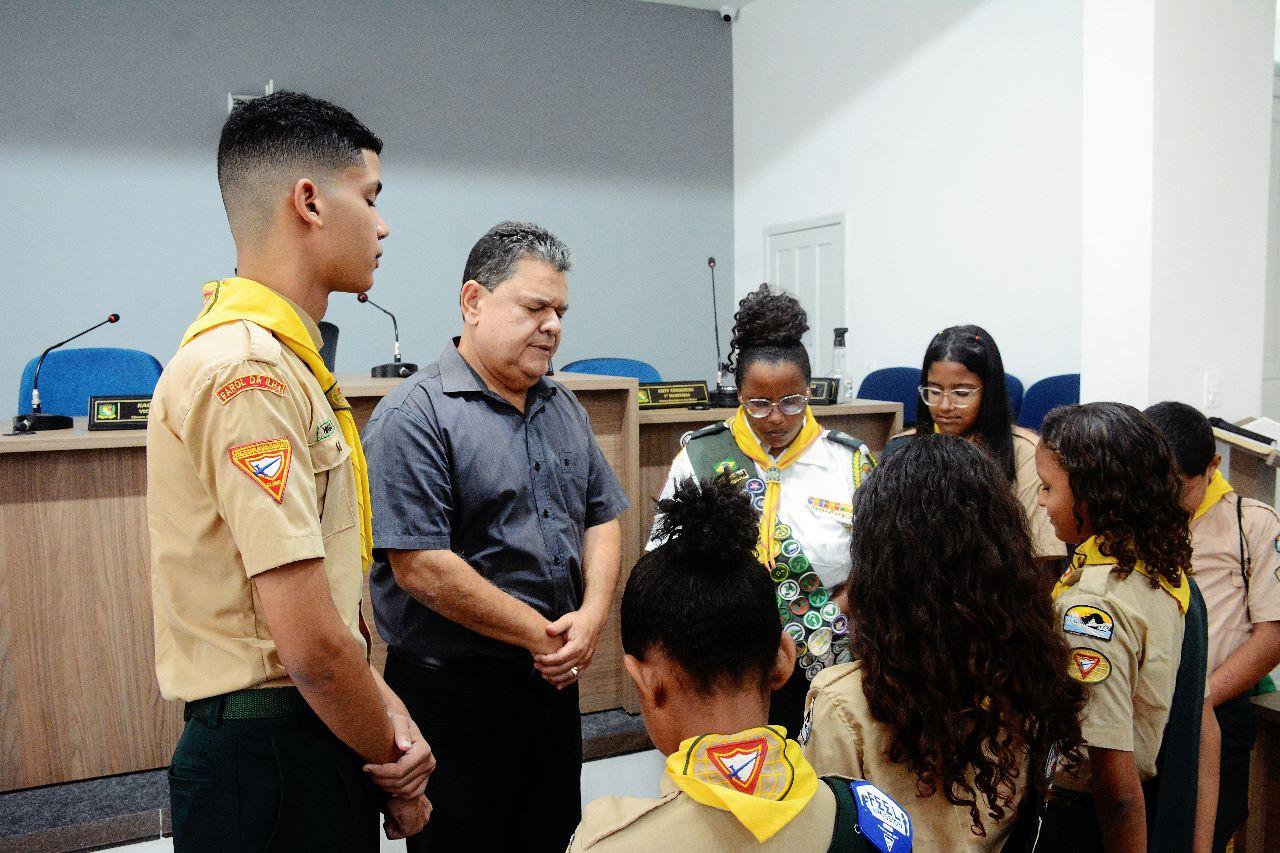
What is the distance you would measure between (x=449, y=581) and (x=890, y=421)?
217 centimetres

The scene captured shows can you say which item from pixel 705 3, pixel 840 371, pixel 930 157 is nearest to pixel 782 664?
pixel 840 371

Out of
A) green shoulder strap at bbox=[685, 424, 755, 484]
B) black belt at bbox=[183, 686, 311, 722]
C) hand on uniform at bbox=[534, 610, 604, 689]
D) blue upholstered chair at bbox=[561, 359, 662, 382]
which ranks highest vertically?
blue upholstered chair at bbox=[561, 359, 662, 382]

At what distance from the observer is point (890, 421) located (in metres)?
3.30

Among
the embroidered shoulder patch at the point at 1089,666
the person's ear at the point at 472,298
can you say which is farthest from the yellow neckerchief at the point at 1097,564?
the person's ear at the point at 472,298

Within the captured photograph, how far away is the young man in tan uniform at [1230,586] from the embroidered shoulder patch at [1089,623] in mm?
624

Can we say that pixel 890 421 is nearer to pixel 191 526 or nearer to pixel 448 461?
pixel 448 461

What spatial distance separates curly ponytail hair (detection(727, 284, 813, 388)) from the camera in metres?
2.02

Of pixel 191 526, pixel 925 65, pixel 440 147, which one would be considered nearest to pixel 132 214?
pixel 440 147

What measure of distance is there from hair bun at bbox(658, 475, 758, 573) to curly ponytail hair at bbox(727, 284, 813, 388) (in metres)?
0.89

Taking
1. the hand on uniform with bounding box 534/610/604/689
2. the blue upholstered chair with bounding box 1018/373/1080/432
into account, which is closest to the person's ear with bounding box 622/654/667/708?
the hand on uniform with bounding box 534/610/604/689

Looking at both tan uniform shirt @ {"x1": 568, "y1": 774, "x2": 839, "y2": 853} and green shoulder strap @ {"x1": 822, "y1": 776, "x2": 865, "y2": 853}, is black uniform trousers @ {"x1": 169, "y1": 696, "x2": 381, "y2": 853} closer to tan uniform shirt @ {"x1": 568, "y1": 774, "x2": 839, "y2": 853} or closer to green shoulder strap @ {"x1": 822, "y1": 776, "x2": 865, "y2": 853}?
tan uniform shirt @ {"x1": 568, "y1": 774, "x2": 839, "y2": 853}

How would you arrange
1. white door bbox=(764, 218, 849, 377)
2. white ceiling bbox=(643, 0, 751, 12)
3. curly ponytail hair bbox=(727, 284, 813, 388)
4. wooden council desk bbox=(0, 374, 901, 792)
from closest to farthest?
curly ponytail hair bbox=(727, 284, 813, 388), wooden council desk bbox=(0, 374, 901, 792), white door bbox=(764, 218, 849, 377), white ceiling bbox=(643, 0, 751, 12)

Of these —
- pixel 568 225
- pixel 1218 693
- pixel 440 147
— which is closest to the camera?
pixel 1218 693

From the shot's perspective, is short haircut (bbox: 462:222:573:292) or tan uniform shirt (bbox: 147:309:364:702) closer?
tan uniform shirt (bbox: 147:309:364:702)
